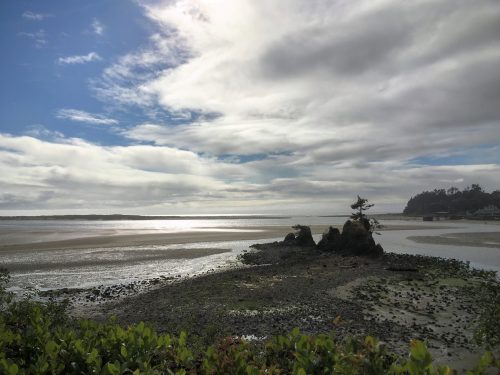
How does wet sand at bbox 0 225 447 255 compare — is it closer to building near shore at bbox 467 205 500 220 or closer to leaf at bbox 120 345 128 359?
leaf at bbox 120 345 128 359

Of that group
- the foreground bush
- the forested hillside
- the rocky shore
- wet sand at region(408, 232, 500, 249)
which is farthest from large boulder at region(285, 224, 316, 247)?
the forested hillside

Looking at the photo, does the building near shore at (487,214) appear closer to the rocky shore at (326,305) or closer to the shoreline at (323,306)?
the rocky shore at (326,305)

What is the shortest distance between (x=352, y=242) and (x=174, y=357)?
3457cm

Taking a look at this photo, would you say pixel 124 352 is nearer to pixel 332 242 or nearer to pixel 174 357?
pixel 174 357

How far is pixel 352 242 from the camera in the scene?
37.7 metres

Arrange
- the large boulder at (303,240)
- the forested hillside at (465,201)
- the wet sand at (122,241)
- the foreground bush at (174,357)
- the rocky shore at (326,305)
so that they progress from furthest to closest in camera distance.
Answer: the forested hillside at (465,201)
the large boulder at (303,240)
the wet sand at (122,241)
the rocky shore at (326,305)
the foreground bush at (174,357)

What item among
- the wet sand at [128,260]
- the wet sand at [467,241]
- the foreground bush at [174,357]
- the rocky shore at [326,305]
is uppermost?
the foreground bush at [174,357]

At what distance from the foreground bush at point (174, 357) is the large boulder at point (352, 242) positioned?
32271 mm

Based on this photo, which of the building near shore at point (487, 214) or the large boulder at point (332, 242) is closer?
the large boulder at point (332, 242)

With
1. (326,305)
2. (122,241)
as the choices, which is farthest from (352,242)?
(122,241)

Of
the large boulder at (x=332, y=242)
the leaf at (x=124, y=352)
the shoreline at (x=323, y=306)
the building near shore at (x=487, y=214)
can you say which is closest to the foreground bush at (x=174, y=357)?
the leaf at (x=124, y=352)

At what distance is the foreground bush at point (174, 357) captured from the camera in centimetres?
414

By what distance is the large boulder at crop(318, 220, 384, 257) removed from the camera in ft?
118

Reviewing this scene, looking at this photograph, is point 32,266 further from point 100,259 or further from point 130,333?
point 130,333
